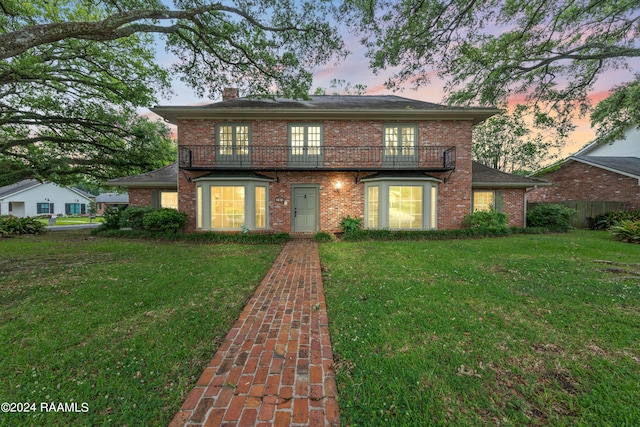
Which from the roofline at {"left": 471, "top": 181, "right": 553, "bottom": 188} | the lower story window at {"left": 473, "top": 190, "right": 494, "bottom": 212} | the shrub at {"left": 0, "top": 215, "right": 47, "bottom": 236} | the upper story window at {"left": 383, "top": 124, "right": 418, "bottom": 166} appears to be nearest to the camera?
the upper story window at {"left": 383, "top": 124, "right": 418, "bottom": 166}

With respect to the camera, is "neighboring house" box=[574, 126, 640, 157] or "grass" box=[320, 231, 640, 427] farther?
"neighboring house" box=[574, 126, 640, 157]

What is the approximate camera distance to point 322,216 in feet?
35.6

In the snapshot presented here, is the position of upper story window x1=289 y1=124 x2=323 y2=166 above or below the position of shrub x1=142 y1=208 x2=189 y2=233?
above

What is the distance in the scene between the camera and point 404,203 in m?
10.6

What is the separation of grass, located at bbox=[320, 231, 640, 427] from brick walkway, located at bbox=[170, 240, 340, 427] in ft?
0.69

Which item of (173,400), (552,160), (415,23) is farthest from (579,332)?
(552,160)

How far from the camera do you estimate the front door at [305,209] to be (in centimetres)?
1087

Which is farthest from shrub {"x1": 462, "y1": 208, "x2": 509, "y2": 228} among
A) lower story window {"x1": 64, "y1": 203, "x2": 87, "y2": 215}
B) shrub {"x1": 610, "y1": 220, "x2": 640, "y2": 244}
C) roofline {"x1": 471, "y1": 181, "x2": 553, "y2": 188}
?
lower story window {"x1": 64, "y1": 203, "x2": 87, "y2": 215}

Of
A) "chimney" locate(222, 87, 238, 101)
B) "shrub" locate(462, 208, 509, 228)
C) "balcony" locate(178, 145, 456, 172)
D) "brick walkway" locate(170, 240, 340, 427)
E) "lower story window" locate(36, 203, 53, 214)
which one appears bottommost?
"brick walkway" locate(170, 240, 340, 427)

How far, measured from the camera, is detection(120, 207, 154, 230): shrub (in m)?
10.7

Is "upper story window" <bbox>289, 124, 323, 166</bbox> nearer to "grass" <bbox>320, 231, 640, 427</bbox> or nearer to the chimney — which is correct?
the chimney

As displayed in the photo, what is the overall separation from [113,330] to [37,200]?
41950 mm

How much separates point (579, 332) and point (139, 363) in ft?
17.2

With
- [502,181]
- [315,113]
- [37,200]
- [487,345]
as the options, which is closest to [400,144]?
[315,113]
